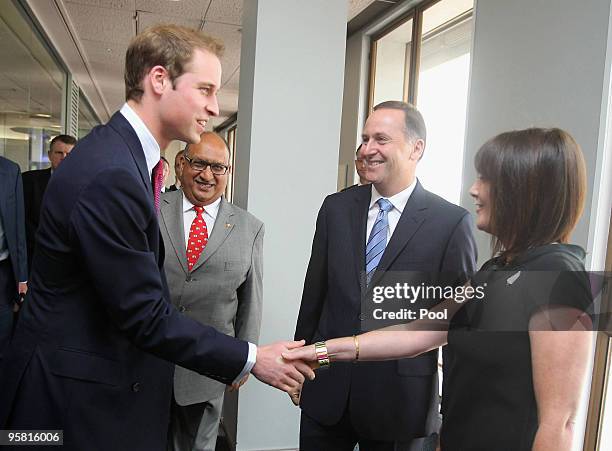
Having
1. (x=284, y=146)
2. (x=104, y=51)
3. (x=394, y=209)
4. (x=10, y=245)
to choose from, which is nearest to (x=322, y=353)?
(x=394, y=209)

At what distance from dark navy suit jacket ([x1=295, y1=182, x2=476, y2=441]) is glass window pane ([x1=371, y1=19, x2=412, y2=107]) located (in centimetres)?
313

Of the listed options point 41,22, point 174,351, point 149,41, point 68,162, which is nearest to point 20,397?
point 174,351

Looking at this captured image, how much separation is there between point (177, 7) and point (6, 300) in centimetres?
309

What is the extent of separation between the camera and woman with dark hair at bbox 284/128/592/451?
Result: 39.8 inches

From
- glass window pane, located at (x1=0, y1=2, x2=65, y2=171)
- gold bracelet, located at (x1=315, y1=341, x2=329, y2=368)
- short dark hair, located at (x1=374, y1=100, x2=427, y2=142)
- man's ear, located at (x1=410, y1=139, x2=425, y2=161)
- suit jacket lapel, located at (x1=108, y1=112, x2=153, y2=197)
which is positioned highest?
glass window pane, located at (x1=0, y1=2, x2=65, y2=171)

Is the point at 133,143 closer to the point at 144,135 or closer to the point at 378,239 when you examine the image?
the point at 144,135

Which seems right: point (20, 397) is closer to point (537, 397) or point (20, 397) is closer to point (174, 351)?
point (174, 351)

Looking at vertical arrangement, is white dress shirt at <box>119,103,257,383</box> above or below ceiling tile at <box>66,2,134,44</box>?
below

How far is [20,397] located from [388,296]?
0.94 meters

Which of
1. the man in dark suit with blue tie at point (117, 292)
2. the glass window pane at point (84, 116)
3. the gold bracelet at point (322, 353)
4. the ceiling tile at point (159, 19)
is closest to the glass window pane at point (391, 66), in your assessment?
the ceiling tile at point (159, 19)

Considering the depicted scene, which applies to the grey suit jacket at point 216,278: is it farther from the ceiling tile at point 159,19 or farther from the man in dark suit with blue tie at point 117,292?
the ceiling tile at point 159,19

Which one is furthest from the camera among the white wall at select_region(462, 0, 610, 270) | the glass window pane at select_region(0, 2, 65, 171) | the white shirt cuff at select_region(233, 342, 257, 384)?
the glass window pane at select_region(0, 2, 65, 171)

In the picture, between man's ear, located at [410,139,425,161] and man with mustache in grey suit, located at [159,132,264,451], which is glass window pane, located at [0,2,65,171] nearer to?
man with mustache in grey suit, located at [159,132,264,451]

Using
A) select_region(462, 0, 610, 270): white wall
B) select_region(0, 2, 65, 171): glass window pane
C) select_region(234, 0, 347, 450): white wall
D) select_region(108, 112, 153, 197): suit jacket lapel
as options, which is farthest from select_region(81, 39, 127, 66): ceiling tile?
select_region(462, 0, 610, 270): white wall
